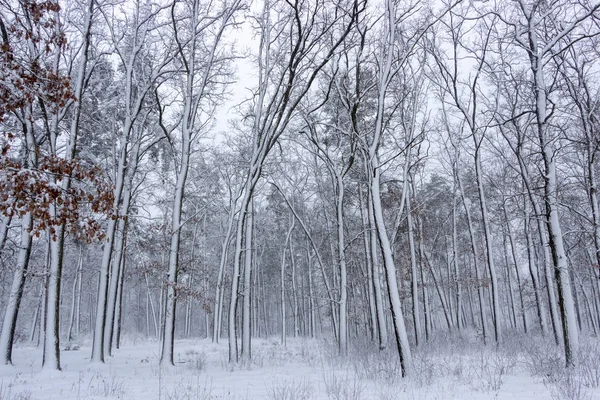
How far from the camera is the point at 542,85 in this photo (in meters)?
7.63

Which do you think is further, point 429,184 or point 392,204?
point 429,184

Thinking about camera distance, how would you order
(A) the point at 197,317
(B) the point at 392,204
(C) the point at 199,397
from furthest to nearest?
(A) the point at 197,317 → (B) the point at 392,204 → (C) the point at 199,397

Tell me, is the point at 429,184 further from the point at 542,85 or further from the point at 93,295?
the point at 93,295

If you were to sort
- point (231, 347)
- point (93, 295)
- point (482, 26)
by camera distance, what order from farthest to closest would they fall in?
point (93, 295) → point (482, 26) → point (231, 347)

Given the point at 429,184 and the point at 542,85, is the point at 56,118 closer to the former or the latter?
the point at 542,85

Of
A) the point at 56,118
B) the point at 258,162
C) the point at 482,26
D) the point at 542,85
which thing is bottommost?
the point at 258,162

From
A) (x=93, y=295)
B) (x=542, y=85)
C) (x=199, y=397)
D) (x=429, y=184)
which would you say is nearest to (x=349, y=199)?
(x=429, y=184)

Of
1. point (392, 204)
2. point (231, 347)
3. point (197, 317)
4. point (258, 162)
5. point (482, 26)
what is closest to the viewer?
point (258, 162)

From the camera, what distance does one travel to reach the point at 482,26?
38.0ft

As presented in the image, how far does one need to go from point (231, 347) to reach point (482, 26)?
507 inches

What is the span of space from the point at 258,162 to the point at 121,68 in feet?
30.4

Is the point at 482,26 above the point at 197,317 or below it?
above

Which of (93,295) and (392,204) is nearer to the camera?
(392,204)

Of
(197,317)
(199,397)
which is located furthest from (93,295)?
(199,397)
